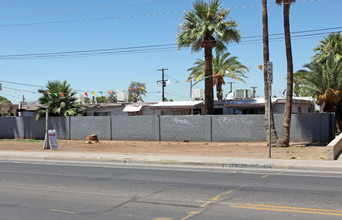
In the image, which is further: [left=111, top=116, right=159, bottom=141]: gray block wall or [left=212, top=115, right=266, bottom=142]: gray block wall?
[left=111, top=116, right=159, bottom=141]: gray block wall

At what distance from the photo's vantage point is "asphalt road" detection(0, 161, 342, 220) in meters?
6.88

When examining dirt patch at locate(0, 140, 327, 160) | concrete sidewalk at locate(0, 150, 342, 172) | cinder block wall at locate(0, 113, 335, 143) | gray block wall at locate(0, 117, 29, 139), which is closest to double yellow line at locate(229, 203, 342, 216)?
concrete sidewalk at locate(0, 150, 342, 172)

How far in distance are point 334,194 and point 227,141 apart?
15938 millimetres

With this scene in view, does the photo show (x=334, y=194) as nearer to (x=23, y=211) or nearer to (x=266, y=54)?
(x=23, y=211)

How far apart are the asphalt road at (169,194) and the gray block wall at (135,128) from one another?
13716mm

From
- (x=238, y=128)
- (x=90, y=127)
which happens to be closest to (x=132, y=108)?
(x=90, y=127)

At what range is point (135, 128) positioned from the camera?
89.3 feet

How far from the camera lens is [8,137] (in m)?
32.3

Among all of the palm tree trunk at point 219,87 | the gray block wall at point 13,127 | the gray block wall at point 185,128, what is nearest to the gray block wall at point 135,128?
the gray block wall at point 185,128

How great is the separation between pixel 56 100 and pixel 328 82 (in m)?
21.1

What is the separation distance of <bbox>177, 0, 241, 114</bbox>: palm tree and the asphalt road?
14.8 meters

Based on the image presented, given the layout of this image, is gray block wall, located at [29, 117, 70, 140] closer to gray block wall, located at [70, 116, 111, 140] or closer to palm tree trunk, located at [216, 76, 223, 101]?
gray block wall, located at [70, 116, 111, 140]

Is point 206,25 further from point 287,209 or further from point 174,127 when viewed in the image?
A: point 287,209

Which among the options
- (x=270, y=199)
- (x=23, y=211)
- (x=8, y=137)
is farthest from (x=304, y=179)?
(x=8, y=137)
